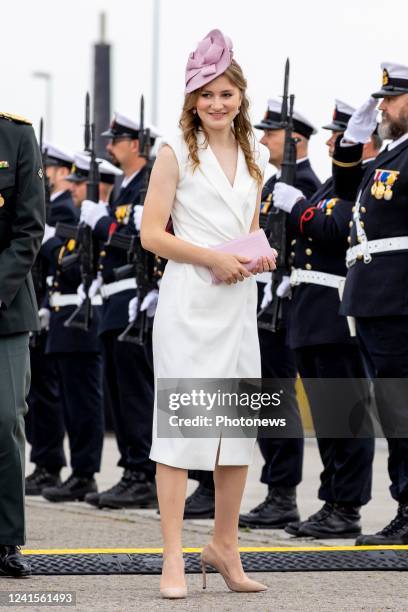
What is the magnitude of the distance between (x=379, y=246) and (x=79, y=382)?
312cm

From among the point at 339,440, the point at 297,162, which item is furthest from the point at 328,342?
the point at 297,162

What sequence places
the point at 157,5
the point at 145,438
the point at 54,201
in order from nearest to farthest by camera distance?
the point at 145,438 → the point at 54,201 → the point at 157,5

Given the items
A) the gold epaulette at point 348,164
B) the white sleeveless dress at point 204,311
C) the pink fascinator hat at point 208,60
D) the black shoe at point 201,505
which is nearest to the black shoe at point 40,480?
the black shoe at point 201,505

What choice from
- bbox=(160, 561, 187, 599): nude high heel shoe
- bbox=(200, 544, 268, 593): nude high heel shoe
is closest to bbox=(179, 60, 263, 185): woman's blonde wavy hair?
bbox=(200, 544, 268, 593): nude high heel shoe

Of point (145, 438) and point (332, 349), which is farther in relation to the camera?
point (145, 438)

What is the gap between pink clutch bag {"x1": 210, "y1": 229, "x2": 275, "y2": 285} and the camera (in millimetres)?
4742

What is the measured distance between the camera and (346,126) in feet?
22.9

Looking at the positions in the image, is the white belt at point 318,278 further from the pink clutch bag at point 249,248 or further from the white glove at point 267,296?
the pink clutch bag at point 249,248

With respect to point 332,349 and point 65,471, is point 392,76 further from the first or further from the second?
point 65,471

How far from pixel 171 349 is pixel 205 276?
254 mm

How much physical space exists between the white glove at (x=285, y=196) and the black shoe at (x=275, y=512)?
136cm

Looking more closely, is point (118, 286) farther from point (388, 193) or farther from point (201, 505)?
point (388, 193)

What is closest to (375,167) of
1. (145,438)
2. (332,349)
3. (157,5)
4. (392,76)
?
Result: (392,76)

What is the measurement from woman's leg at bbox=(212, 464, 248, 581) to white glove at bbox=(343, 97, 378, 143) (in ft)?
7.01
